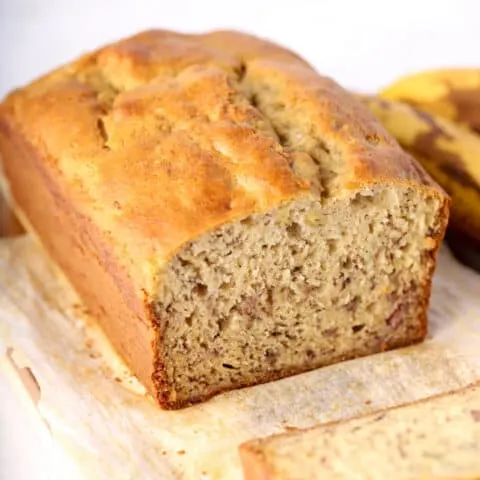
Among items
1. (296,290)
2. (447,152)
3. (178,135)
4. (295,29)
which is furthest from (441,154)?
(295,29)

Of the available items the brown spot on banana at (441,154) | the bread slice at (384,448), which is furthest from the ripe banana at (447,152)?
the bread slice at (384,448)

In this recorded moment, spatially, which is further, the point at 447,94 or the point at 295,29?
the point at 295,29

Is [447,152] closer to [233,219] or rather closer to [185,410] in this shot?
[233,219]

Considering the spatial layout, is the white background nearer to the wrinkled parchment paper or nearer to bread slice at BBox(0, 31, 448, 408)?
bread slice at BBox(0, 31, 448, 408)

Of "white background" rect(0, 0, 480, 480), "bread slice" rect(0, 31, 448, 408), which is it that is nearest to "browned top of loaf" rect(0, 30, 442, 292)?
"bread slice" rect(0, 31, 448, 408)

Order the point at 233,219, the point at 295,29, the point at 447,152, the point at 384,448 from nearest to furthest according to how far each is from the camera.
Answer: the point at 384,448, the point at 233,219, the point at 447,152, the point at 295,29

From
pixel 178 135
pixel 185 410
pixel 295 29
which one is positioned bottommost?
pixel 185 410

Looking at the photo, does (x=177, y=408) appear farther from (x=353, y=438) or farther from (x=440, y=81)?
(x=440, y=81)

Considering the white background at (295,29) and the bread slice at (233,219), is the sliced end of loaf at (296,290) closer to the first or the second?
the bread slice at (233,219)
